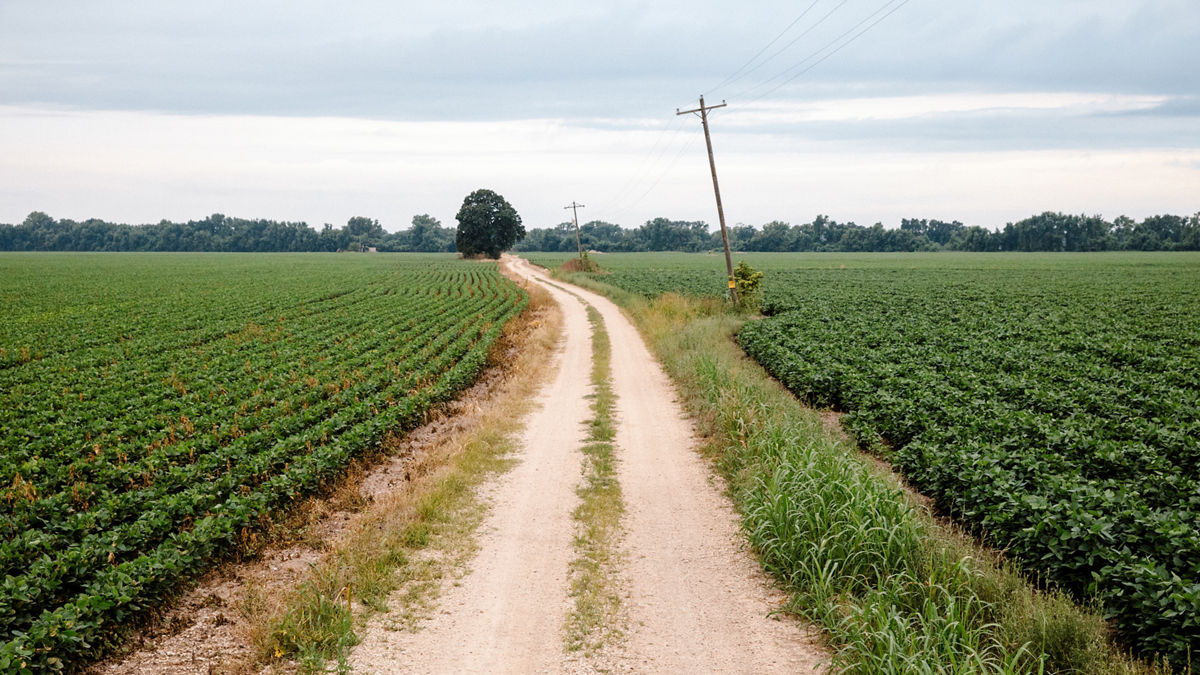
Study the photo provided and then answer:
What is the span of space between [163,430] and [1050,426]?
15.2 meters

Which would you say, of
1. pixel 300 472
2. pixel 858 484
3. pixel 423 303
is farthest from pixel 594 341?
pixel 858 484

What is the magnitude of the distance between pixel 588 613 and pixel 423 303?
34.2 metres

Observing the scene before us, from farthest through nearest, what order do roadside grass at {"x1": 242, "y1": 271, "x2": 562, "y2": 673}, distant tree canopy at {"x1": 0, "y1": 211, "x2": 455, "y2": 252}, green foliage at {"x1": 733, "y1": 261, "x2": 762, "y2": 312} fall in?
distant tree canopy at {"x1": 0, "y1": 211, "x2": 455, "y2": 252}
green foliage at {"x1": 733, "y1": 261, "x2": 762, "y2": 312}
roadside grass at {"x1": 242, "y1": 271, "x2": 562, "y2": 673}

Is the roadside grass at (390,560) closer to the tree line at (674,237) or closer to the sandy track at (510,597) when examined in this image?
the sandy track at (510,597)

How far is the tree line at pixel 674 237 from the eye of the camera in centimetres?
14175

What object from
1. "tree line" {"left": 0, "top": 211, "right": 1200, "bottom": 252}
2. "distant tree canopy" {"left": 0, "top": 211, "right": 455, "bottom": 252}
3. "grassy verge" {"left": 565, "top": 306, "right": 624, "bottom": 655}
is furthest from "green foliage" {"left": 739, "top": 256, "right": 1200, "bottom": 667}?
"distant tree canopy" {"left": 0, "top": 211, "right": 455, "bottom": 252}

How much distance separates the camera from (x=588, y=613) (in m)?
7.29

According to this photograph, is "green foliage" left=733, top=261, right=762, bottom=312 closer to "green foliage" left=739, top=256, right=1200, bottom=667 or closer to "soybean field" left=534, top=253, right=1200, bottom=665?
"soybean field" left=534, top=253, right=1200, bottom=665

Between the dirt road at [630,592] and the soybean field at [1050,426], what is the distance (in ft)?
9.24

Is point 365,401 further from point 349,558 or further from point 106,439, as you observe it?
point 349,558

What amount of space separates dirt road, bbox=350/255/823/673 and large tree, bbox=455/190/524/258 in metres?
103

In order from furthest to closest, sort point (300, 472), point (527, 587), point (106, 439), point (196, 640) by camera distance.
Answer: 1. point (106, 439)
2. point (300, 472)
3. point (527, 587)
4. point (196, 640)

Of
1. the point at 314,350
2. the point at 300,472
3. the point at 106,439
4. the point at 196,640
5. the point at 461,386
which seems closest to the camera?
the point at 196,640

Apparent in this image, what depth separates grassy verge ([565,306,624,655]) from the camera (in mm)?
6980
